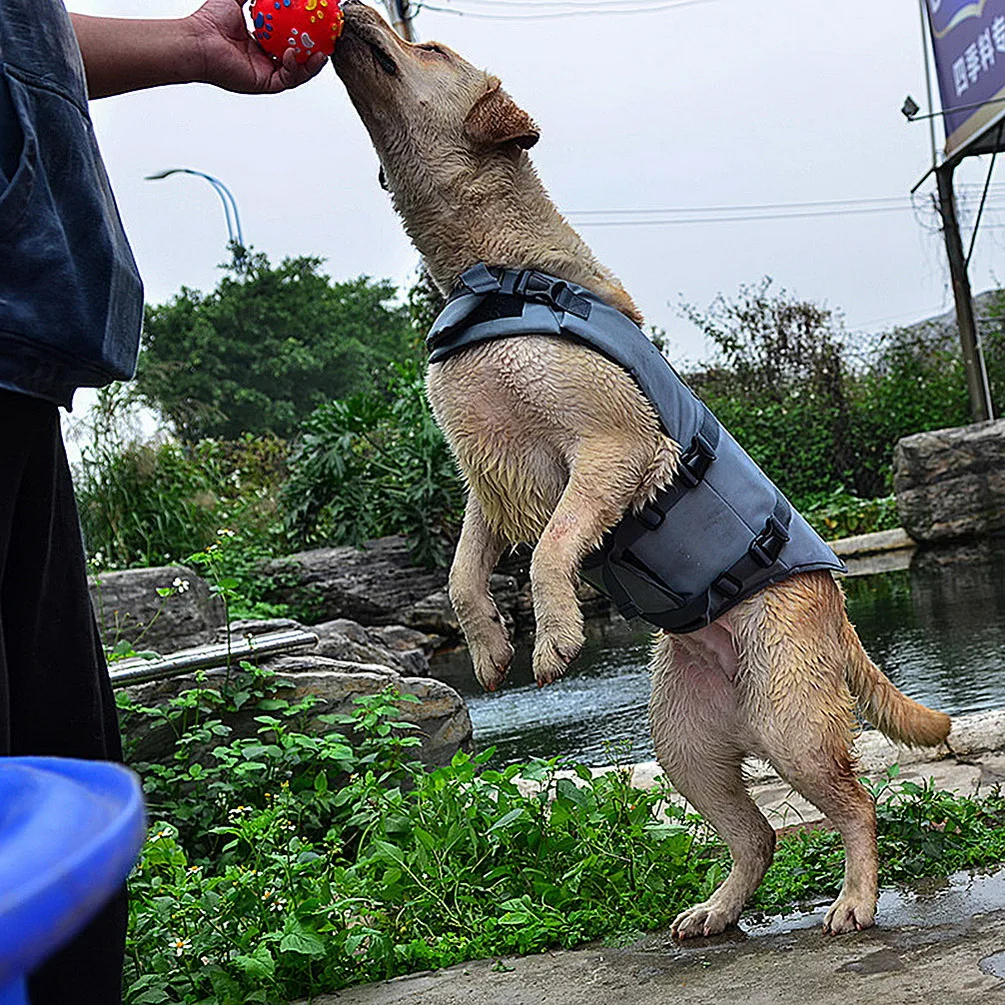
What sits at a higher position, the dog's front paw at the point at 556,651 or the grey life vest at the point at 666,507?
the grey life vest at the point at 666,507

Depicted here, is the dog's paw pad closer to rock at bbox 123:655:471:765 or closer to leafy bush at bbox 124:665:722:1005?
leafy bush at bbox 124:665:722:1005

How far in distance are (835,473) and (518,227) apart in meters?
15.4

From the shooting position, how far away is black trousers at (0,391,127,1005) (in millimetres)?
1690

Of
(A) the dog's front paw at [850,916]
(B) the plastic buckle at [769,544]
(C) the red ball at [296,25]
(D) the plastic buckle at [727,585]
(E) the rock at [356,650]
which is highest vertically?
(C) the red ball at [296,25]

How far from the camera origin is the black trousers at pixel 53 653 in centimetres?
169

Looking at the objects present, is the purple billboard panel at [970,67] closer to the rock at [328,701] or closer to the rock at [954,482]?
the rock at [954,482]

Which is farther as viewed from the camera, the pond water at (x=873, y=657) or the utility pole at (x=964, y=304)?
the utility pole at (x=964, y=304)

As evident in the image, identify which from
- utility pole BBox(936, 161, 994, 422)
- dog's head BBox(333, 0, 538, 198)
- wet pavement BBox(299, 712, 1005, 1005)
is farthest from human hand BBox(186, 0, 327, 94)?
utility pole BBox(936, 161, 994, 422)

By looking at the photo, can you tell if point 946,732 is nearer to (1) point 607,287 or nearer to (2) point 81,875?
(1) point 607,287

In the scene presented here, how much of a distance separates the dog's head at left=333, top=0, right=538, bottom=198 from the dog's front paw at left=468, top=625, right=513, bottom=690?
3.50 ft

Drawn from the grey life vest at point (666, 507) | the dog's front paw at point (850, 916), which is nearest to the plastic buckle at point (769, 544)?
the grey life vest at point (666, 507)

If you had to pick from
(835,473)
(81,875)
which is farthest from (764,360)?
(81,875)

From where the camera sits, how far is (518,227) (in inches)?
113

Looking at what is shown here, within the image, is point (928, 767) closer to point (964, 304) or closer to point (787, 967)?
point (787, 967)
